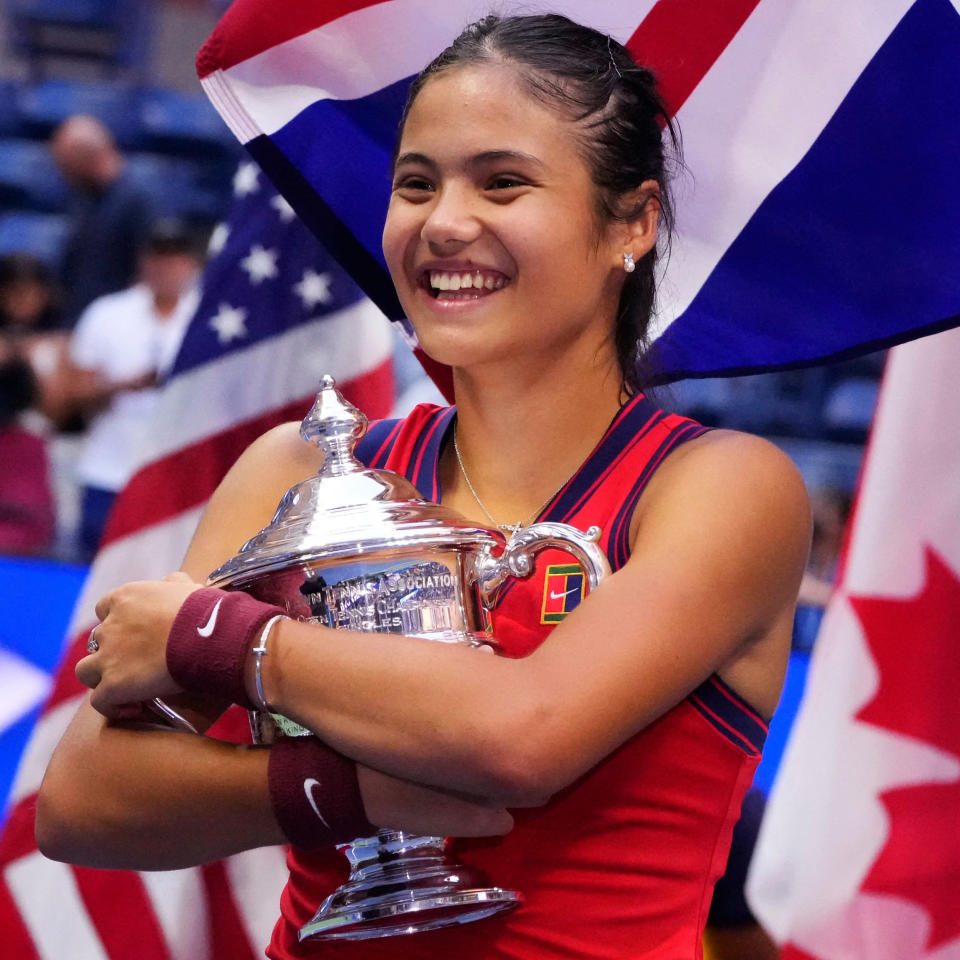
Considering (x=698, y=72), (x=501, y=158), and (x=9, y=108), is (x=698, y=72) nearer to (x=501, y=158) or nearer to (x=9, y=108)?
(x=501, y=158)

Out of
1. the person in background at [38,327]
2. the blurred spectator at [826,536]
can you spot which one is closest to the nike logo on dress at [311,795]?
the blurred spectator at [826,536]

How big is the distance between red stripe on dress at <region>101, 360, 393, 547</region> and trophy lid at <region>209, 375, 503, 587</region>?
119 centimetres

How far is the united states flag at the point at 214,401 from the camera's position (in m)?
2.50

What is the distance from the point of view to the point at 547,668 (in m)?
1.21

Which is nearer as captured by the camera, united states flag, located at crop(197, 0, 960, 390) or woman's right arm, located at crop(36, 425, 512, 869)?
woman's right arm, located at crop(36, 425, 512, 869)

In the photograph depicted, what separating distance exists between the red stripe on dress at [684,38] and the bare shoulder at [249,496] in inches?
26.2

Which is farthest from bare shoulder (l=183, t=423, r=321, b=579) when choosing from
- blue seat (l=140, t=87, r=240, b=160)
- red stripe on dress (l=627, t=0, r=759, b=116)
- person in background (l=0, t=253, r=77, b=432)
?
blue seat (l=140, t=87, r=240, b=160)

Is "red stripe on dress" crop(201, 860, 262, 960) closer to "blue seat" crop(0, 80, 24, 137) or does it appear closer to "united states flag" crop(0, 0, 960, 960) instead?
"united states flag" crop(0, 0, 960, 960)

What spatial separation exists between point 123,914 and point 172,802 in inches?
51.6

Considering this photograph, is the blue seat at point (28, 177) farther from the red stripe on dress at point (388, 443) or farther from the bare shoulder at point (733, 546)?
the bare shoulder at point (733, 546)

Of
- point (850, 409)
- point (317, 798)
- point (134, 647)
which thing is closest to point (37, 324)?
point (850, 409)

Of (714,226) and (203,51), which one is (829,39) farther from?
(203,51)

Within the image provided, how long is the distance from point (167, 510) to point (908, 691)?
1286mm

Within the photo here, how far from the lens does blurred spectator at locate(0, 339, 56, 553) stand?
5.44m
